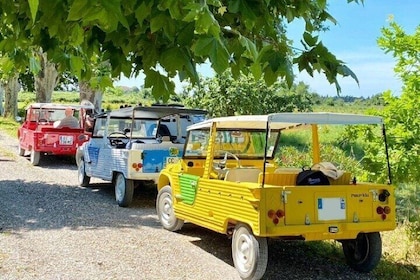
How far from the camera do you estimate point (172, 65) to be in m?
2.26

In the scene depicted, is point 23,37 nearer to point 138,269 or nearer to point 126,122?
point 138,269

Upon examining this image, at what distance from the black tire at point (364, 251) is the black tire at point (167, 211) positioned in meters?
2.49

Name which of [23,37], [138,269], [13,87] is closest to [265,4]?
[23,37]

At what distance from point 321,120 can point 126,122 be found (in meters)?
6.08

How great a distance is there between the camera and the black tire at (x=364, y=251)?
587cm

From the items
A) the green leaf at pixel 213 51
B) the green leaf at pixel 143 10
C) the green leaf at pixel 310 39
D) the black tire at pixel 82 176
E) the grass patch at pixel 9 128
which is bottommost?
the black tire at pixel 82 176

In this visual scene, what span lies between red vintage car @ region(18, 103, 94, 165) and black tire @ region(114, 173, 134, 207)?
4.23 metres

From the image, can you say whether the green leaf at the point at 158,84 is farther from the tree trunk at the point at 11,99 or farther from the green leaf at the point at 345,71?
the tree trunk at the point at 11,99

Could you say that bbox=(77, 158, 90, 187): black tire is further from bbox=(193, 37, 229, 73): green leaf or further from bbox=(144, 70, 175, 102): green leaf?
bbox=(193, 37, 229, 73): green leaf

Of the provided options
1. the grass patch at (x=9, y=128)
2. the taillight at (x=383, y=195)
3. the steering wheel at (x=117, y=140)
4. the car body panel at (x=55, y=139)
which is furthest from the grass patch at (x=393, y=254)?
the grass patch at (x=9, y=128)

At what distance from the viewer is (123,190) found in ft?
31.0

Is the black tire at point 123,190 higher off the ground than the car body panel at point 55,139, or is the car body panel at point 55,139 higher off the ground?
the car body panel at point 55,139

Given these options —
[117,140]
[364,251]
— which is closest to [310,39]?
[364,251]

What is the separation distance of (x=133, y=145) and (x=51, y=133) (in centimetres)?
638
